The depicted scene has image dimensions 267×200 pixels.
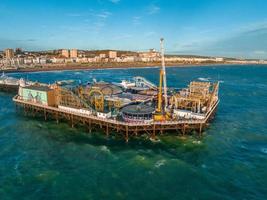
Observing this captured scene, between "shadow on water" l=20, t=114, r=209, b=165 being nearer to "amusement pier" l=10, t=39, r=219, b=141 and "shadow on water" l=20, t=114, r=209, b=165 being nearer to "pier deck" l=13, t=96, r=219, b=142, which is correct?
"pier deck" l=13, t=96, r=219, b=142

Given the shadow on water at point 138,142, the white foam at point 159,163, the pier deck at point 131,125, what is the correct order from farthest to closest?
the pier deck at point 131,125, the shadow on water at point 138,142, the white foam at point 159,163

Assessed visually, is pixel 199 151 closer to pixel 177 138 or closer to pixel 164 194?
pixel 177 138

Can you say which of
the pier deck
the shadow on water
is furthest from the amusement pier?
the shadow on water

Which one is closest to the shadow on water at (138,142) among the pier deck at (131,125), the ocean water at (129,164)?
the ocean water at (129,164)

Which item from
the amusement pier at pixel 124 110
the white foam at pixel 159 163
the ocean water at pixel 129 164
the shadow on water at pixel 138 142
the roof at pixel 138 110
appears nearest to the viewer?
the ocean water at pixel 129 164

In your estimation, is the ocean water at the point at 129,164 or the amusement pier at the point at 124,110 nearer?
the ocean water at the point at 129,164

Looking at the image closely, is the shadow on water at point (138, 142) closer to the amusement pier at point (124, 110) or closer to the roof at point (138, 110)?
the amusement pier at point (124, 110)

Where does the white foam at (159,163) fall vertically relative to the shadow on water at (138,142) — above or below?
below

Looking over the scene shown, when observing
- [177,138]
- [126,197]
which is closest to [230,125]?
[177,138]
